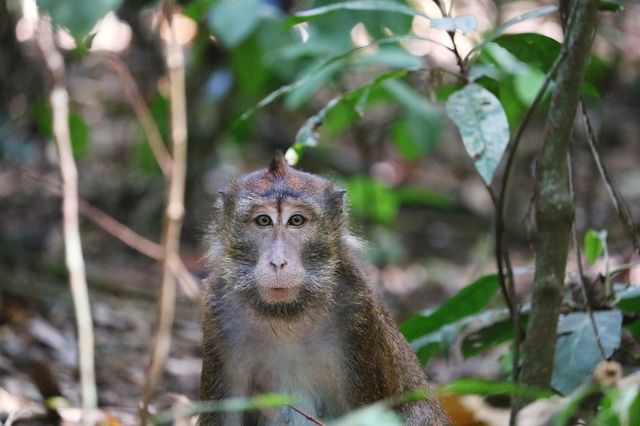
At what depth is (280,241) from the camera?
415 cm

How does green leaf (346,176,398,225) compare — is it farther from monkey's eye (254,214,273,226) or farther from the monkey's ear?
monkey's eye (254,214,273,226)

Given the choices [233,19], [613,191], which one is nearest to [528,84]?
[233,19]

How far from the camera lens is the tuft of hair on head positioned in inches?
173

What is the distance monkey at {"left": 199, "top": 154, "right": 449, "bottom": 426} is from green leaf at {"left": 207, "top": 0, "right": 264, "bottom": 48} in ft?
5.41

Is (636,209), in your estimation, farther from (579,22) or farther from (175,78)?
(175,78)

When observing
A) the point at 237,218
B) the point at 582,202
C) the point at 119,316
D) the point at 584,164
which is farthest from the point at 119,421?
the point at 584,164

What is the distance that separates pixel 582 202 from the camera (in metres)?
10.1

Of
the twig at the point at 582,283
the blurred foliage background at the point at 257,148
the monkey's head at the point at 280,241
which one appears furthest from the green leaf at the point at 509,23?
the monkey's head at the point at 280,241

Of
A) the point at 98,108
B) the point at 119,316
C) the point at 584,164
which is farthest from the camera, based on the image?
the point at 98,108

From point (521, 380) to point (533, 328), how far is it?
22cm

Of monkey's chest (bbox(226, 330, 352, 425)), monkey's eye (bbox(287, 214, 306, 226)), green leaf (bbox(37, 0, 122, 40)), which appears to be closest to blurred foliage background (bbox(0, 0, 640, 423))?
green leaf (bbox(37, 0, 122, 40))

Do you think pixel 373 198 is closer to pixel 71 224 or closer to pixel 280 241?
pixel 280 241

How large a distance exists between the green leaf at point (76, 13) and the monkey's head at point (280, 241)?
0.96 metres

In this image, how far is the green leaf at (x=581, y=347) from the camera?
4.12 m
